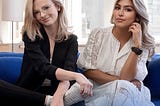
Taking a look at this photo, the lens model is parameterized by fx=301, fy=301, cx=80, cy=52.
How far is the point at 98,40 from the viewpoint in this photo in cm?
202

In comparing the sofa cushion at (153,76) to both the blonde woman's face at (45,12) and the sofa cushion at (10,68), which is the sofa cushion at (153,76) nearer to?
the blonde woman's face at (45,12)

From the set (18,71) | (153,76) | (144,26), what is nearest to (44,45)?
(18,71)

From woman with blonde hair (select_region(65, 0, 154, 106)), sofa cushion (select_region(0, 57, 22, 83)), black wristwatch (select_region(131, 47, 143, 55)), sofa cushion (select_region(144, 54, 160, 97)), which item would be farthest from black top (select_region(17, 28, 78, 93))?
sofa cushion (select_region(144, 54, 160, 97))

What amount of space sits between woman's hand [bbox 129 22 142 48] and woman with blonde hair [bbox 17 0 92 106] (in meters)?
0.39

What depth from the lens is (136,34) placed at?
190 centimetres

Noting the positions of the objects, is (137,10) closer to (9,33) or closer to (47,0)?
(47,0)

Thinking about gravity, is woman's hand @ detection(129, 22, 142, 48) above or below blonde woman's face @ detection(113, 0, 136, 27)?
below

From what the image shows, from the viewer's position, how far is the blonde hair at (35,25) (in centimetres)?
191

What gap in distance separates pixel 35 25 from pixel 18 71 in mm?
440

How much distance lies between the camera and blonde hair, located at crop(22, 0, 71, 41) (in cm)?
191

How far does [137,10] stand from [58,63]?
608mm

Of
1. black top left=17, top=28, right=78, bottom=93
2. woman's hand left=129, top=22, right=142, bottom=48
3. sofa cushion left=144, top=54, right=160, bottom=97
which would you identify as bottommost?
sofa cushion left=144, top=54, right=160, bottom=97

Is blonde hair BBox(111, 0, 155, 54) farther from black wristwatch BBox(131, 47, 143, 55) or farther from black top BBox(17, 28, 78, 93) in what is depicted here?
black top BBox(17, 28, 78, 93)

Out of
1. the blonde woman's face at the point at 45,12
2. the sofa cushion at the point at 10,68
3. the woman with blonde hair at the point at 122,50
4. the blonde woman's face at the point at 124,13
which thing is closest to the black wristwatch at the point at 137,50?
the woman with blonde hair at the point at 122,50
